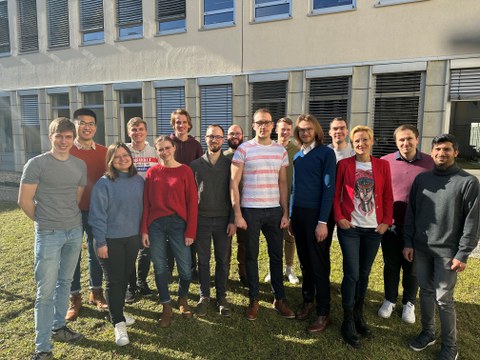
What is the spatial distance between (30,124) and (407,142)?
49.2ft

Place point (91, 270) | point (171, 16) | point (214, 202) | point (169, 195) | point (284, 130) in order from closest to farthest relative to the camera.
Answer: point (169, 195)
point (214, 202)
point (91, 270)
point (284, 130)
point (171, 16)

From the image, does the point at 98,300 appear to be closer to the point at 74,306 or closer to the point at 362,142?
the point at 74,306

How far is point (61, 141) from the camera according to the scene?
2.83 metres

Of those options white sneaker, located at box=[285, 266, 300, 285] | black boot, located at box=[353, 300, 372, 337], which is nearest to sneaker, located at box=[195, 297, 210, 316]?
white sneaker, located at box=[285, 266, 300, 285]

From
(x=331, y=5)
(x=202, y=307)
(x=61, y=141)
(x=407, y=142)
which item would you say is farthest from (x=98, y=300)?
(x=331, y=5)

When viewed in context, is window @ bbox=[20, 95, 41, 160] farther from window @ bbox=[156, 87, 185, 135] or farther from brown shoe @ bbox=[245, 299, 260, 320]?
brown shoe @ bbox=[245, 299, 260, 320]

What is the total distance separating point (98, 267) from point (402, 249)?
10.5 ft

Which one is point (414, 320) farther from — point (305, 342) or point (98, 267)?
point (98, 267)

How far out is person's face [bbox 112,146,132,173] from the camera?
120 inches

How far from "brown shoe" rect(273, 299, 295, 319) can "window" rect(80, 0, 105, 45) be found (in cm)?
1149

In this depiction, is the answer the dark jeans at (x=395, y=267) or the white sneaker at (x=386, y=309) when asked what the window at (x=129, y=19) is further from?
the white sneaker at (x=386, y=309)

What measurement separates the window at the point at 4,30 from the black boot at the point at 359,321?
16.6 meters

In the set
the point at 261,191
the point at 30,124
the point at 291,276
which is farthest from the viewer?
the point at 30,124

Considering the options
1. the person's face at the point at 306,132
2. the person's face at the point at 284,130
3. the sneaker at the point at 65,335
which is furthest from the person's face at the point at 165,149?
the sneaker at the point at 65,335
